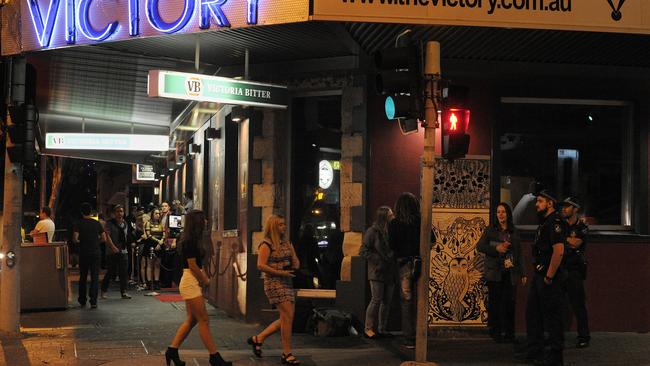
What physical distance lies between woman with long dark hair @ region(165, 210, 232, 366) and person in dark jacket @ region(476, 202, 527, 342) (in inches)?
147

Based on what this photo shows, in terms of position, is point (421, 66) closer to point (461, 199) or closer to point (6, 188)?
point (461, 199)

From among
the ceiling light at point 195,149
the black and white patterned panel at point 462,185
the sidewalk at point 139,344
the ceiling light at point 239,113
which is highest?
the ceiling light at point 239,113

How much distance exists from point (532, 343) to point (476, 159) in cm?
300

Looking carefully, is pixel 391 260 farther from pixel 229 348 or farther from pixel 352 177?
pixel 229 348

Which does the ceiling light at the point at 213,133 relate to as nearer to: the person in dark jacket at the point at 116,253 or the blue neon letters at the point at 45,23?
the person in dark jacket at the point at 116,253

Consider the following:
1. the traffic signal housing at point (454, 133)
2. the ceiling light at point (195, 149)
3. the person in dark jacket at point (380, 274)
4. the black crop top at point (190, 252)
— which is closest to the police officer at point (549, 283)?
the traffic signal housing at point (454, 133)

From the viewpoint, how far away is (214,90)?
11.2 metres

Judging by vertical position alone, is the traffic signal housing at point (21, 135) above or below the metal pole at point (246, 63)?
below

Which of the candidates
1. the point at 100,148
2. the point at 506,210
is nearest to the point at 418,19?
the point at 506,210

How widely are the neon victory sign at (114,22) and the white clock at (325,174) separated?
3283 mm

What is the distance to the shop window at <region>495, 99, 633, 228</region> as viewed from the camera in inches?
499

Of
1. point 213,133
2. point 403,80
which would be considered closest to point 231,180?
point 213,133

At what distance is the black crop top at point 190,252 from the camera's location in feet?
30.6

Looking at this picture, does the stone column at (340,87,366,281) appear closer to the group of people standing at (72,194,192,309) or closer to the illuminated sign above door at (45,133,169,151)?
the group of people standing at (72,194,192,309)
